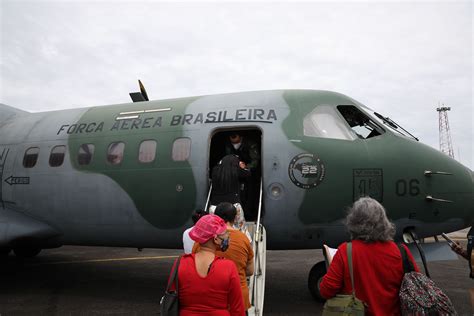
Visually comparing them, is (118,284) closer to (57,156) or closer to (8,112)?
(57,156)

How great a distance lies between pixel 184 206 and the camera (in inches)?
300

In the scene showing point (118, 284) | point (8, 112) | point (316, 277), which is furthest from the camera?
point (8, 112)

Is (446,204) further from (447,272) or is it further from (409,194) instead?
(447,272)

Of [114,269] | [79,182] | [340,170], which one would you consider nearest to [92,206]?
[79,182]

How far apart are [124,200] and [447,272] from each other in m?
9.54

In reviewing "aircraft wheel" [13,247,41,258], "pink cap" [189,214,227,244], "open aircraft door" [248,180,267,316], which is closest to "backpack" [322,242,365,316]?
"pink cap" [189,214,227,244]

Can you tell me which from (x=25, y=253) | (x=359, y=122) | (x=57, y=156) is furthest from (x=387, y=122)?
(x=25, y=253)

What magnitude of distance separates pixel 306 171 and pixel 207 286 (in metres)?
4.54

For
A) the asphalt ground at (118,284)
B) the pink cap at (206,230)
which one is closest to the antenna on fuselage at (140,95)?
the asphalt ground at (118,284)

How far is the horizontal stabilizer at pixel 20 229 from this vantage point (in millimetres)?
8227

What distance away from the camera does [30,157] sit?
9.22 meters

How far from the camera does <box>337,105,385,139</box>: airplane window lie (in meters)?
7.55

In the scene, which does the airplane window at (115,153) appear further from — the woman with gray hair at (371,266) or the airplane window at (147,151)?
the woman with gray hair at (371,266)

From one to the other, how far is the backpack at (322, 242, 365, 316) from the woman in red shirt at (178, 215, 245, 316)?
0.69 metres
